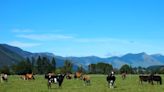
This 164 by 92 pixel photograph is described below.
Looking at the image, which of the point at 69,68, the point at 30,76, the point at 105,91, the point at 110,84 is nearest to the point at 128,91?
the point at 105,91

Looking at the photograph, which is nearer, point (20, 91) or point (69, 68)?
point (20, 91)

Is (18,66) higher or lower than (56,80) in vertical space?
higher

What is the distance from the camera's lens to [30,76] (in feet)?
281

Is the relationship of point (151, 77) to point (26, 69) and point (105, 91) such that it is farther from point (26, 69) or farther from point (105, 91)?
point (26, 69)

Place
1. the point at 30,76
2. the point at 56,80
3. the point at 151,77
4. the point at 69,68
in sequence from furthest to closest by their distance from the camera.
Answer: the point at 69,68 → the point at 30,76 → the point at 151,77 → the point at 56,80

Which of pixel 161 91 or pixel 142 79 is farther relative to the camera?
pixel 142 79

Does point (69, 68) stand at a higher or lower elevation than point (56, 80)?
higher

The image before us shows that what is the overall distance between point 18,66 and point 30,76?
91607 millimetres

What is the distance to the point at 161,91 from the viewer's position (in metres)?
37.8

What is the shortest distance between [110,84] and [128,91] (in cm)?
836

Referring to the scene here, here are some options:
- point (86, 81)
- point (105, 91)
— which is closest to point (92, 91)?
point (105, 91)

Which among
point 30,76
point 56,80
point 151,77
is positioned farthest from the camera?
point 30,76

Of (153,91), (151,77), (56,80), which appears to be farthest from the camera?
(151,77)

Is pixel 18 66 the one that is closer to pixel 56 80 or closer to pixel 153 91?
pixel 56 80
